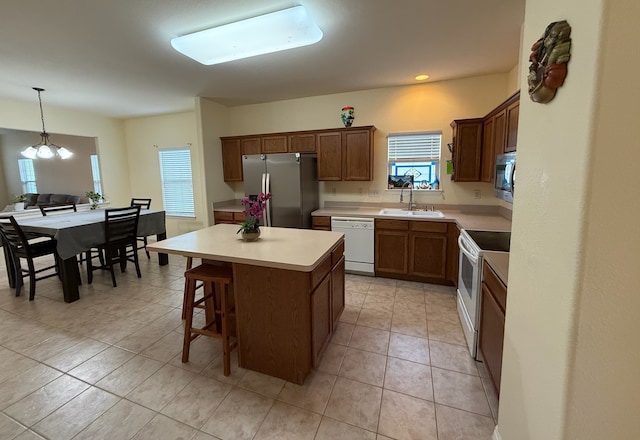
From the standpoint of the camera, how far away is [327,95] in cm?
432

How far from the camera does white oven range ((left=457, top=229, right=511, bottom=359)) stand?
2.06 meters

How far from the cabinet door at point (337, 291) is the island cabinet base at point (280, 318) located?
0.23m

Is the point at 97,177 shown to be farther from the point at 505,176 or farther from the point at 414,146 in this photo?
the point at 505,176

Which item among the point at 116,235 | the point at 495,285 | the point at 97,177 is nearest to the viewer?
the point at 495,285

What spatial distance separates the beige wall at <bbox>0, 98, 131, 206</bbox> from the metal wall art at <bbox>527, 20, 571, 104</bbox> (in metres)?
6.35

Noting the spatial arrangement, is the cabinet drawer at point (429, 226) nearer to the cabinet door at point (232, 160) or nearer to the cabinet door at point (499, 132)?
the cabinet door at point (499, 132)

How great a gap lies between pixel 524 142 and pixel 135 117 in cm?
674

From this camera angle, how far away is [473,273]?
2.19m

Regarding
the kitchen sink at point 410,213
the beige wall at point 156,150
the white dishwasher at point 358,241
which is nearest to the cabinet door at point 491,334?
the kitchen sink at point 410,213

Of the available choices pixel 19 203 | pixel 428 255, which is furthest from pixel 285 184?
pixel 19 203

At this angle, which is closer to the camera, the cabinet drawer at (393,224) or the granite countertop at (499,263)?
the granite countertop at (499,263)

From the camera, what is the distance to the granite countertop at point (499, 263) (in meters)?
1.58

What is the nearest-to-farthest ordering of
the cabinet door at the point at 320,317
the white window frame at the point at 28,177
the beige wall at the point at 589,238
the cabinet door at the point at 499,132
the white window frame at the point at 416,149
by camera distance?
the beige wall at the point at 589,238
the cabinet door at the point at 320,317
the cabinet door at the point at 499,132
the white window frame at the point at 416,149
the white window frame at the point at 28,177

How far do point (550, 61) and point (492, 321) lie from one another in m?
1.48
